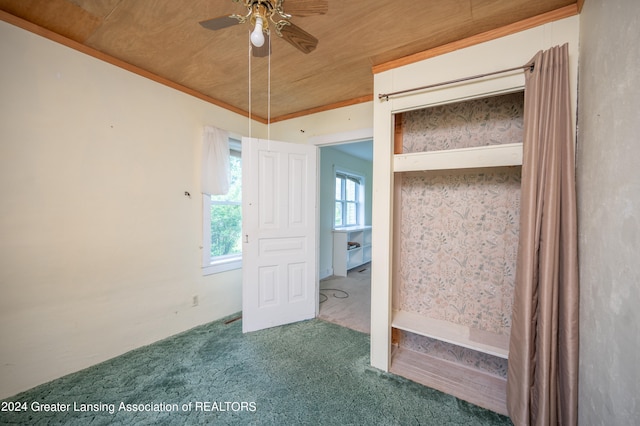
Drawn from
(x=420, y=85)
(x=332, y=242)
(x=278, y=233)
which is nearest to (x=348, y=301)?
(x=278, y=233)

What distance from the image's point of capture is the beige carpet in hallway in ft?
9.49

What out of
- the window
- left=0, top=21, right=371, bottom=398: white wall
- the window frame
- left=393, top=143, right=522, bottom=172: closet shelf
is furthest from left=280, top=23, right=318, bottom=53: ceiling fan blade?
the window

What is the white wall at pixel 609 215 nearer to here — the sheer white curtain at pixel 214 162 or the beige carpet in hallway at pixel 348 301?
the beige carpet in hallway at pixel 348 301

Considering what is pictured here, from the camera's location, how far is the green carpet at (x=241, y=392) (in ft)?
5.07

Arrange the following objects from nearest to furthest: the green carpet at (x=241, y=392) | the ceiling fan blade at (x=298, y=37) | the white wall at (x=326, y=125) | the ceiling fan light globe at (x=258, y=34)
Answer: the ceiling fan light globe at (x=258, y=34), the ceiling fan blade at (x=298, y=37), the green carpet at (x=241, y=392), the white wall at (x=326, y=125)

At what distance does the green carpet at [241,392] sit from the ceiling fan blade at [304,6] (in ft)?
7.60

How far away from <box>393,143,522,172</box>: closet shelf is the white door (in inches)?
48.3

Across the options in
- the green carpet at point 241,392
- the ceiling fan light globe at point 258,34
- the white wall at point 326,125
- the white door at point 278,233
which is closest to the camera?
the ceiling fan light globe at point 258,34

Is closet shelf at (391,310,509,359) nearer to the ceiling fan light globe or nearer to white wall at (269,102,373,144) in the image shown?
white wall at (269,102,373,144)

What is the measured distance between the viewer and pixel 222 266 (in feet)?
9.66

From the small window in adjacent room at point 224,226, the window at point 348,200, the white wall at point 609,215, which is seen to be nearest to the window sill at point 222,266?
the small window in adjacent room at point 224,226

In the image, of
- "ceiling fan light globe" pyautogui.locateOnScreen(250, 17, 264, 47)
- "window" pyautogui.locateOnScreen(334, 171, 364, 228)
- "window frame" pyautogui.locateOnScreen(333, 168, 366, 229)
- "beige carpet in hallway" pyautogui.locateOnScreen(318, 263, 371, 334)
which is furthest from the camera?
"window" pyautogui.locateOnScreen(334, 171, 364, 228)

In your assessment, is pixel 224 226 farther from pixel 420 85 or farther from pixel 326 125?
pixel 420 85

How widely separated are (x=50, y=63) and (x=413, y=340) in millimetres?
3608
